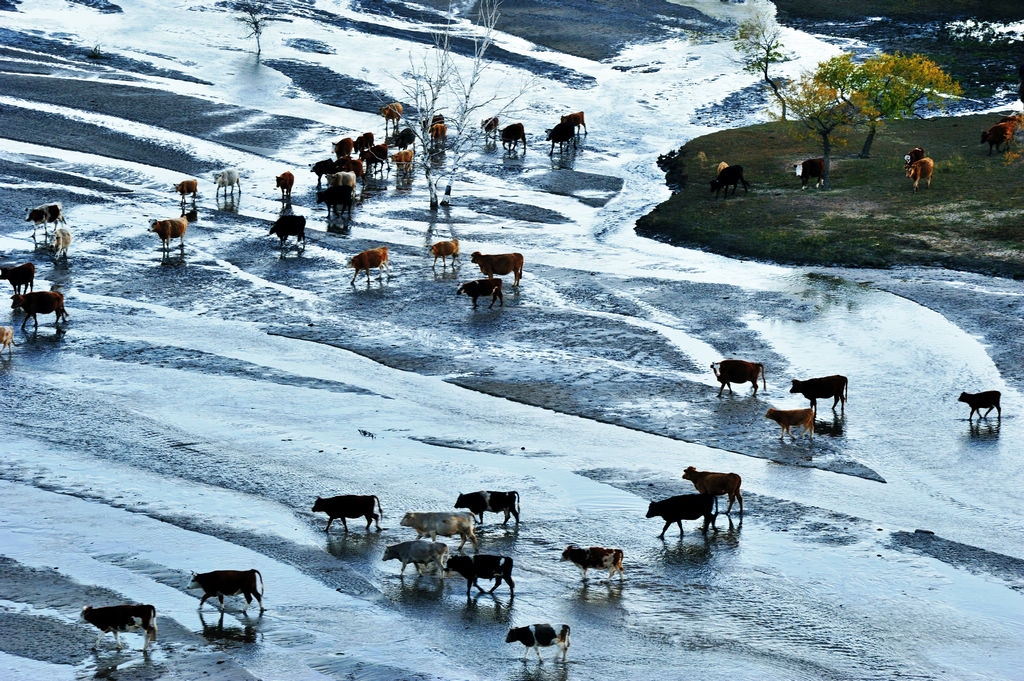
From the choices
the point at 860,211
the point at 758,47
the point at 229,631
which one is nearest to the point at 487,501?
the point at 229,631

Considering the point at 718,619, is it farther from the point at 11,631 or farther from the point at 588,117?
the point at 588,117

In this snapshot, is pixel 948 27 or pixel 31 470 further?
pixel 948 27

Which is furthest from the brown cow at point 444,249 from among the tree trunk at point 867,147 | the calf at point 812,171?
the tree trunk at point 867,147

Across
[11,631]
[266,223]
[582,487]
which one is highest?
[266,223]

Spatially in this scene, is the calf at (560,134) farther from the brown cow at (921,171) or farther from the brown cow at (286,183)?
the brown cow at (921,171)

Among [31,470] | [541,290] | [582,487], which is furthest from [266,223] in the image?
[582,487]

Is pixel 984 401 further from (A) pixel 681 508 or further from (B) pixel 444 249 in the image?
(B) pixel 444 249
